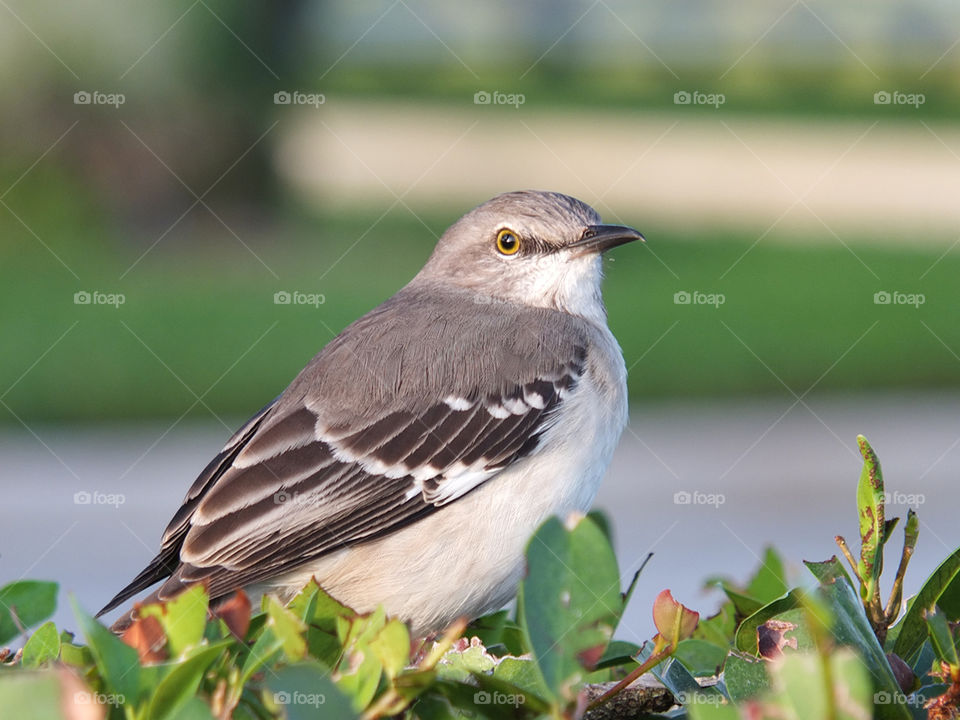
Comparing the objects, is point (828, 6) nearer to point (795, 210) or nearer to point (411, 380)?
point (795, 210)

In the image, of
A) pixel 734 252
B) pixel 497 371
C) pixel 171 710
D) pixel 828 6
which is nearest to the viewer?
pixel 171 710

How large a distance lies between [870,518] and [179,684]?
1.01 meters

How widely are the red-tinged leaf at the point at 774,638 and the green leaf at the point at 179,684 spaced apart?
2.56 feet

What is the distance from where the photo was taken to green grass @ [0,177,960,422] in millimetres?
12000

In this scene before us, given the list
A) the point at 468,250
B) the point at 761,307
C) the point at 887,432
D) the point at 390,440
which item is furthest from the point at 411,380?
the point at 761,307

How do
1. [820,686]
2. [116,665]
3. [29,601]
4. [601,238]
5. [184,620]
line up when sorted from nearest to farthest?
[820,686] < [116,665] < [184,620] < [29,601] < [601,238]

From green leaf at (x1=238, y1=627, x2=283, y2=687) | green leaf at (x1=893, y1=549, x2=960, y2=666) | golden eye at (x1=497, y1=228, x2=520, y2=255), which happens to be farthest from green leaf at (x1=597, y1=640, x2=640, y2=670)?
golden eye at (x1=497, y1=228, x2=520, y2=255)

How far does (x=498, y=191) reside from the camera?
23.9 m

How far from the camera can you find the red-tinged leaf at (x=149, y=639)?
1.48 m

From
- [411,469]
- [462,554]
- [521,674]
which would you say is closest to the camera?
[521,674]

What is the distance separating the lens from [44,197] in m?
20.2

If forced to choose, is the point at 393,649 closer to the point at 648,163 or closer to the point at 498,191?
the point at 498,191

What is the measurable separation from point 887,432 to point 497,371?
839cm

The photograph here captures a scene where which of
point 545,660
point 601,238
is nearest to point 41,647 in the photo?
point 545,660
